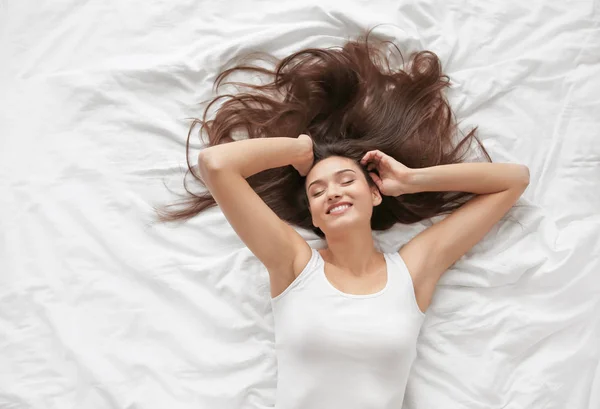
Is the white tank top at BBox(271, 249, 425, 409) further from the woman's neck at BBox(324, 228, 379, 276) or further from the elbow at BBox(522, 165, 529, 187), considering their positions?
the elbow at BBox(522, 165, 529, 187)

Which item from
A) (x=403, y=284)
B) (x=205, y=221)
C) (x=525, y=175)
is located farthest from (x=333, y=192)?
(x=525, y=175)

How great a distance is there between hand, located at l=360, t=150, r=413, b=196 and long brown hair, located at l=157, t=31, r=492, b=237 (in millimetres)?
111

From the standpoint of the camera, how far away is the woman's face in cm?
187

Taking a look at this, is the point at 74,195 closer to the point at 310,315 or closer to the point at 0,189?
the point at 0,189

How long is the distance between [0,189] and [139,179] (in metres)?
0.45

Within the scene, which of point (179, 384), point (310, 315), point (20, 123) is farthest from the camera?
point (20, 123)

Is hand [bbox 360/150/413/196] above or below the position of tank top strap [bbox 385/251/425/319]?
above

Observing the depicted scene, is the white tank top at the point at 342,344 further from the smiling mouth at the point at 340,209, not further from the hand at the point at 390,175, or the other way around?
the hand at the point at 390,175

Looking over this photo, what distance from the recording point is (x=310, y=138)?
2.02 meters

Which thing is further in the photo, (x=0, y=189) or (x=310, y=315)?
(x=0, y=189)

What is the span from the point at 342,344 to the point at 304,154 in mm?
575

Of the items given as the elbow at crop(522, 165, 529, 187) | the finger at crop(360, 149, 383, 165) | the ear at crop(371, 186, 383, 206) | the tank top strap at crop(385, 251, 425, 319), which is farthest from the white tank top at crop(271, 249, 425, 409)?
the elbow at crop(522, 165, 529, 187)

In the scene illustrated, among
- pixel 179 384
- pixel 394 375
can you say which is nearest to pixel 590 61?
pixel 394 375

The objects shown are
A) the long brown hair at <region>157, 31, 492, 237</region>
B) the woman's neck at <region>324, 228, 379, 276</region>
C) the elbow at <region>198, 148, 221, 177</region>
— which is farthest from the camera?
the long brown hair at <region>157, 31, 492, 237</region>
